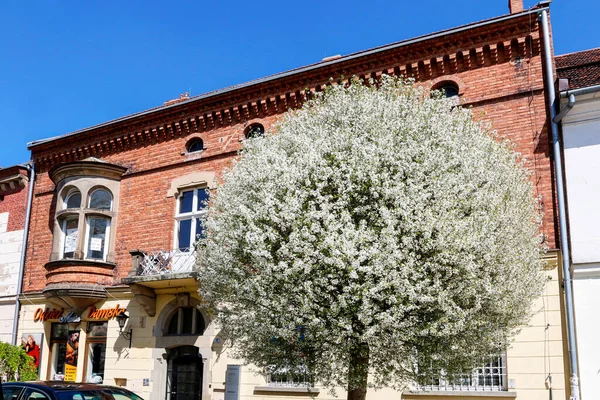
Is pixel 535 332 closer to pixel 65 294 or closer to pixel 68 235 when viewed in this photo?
pixel 65 294

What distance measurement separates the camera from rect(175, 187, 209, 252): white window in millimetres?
16734

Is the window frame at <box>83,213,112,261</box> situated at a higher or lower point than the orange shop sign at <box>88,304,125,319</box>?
higher

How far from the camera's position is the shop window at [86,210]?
1800cm

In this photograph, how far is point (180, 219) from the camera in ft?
56.3

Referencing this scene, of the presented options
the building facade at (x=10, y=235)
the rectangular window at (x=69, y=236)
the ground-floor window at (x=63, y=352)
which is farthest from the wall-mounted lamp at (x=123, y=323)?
the building facade at (x=10, y=235)

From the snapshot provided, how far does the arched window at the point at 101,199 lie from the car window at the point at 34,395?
33.0ft

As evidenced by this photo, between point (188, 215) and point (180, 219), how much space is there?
0.34m

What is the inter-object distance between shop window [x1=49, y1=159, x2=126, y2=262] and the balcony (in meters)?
1.84

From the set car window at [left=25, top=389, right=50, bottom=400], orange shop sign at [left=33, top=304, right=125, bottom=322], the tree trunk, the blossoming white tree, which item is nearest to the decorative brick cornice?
the blossoming white tree

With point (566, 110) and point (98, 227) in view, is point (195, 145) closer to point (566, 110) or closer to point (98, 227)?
point (98, 227)

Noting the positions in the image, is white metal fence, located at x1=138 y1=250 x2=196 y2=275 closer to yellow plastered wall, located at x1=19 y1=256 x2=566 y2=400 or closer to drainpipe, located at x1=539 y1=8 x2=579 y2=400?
yellow plastered wall, located at x1=19 y1=256 x2=566 y2=400

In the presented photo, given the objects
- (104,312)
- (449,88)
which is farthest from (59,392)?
(449,88)

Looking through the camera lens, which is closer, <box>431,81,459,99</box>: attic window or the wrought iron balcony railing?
<box>431,81,459,99</box>: attic window

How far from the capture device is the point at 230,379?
14367 mm
